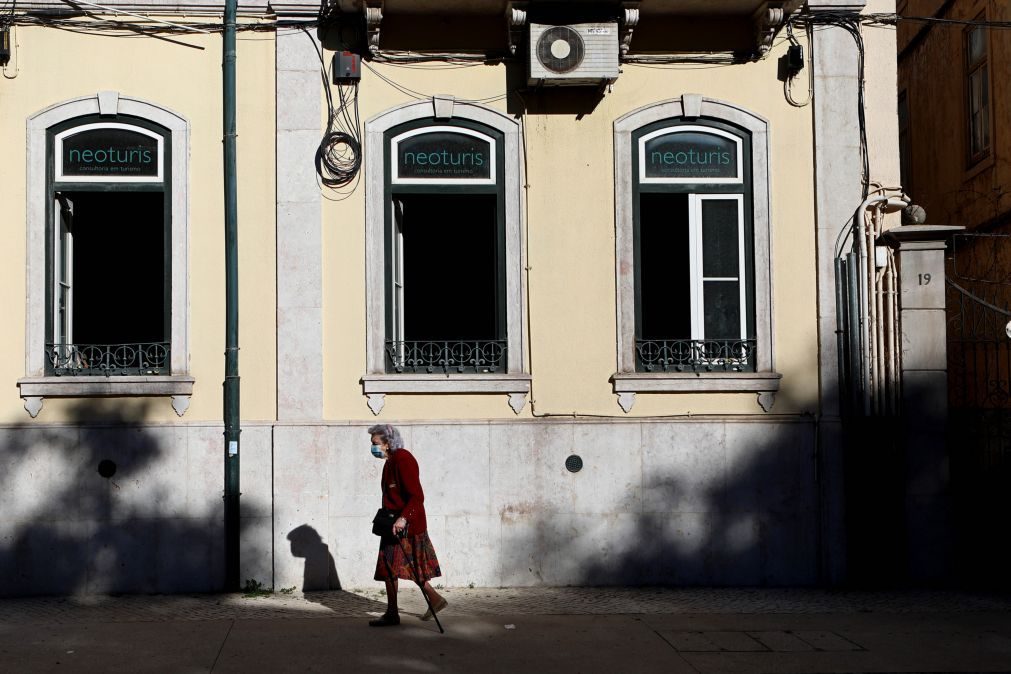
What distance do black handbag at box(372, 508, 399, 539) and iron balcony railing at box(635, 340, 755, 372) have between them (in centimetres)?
330

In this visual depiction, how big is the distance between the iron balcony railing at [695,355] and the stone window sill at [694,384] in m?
0.12

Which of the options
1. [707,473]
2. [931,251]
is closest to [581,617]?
[707,473]

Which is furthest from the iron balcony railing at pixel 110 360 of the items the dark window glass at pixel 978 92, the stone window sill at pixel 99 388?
the dark window glass at pixel 978 92

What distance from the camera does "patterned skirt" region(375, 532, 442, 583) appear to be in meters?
8.94

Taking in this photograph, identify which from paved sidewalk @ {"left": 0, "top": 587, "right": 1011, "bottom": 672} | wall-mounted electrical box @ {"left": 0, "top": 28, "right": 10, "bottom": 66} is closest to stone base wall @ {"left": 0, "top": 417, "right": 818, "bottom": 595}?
paved sidewalk @ {"left": 0, "top": 587, "right": 1011, "bottom": 672}

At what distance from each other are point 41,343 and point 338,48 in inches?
158

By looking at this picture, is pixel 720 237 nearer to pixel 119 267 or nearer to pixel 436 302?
pixel 436 302

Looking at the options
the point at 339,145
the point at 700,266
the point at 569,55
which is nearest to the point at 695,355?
the point at 700,266

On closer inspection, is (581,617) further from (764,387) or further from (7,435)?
(7,435)

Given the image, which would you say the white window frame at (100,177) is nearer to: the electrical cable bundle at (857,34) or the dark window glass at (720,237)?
the dark window glass at (720,237)

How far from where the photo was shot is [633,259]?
11133mm

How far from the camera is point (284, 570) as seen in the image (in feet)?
35.1

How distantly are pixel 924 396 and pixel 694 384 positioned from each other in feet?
7.37

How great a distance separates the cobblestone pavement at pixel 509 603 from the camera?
978cm
